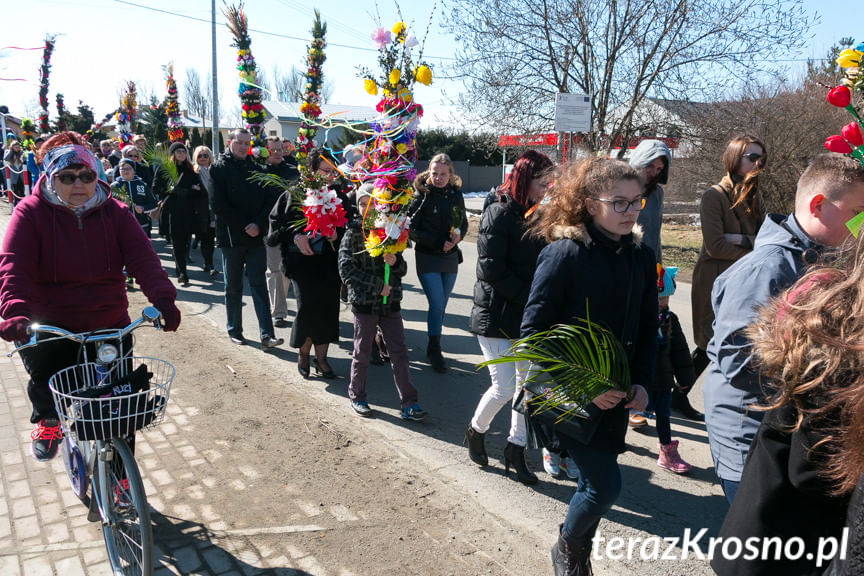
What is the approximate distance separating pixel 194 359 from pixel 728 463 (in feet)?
17.6

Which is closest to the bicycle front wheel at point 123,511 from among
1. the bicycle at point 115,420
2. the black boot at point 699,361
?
the bicycle at point 115,420

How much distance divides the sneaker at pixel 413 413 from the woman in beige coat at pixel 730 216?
87.3 inches

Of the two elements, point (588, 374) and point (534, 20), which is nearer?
point (588, 374)

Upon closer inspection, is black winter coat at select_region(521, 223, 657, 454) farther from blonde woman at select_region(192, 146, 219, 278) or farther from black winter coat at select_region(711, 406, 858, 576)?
blonde woman at select_region(192, 146, 219, 278)

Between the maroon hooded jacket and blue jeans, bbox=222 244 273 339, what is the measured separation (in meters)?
3.26

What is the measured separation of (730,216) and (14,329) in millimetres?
4585

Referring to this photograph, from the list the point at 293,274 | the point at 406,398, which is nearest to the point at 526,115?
the point at 293,274

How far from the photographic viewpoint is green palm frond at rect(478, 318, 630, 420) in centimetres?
256

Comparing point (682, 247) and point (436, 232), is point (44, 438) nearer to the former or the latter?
point (436, 232)

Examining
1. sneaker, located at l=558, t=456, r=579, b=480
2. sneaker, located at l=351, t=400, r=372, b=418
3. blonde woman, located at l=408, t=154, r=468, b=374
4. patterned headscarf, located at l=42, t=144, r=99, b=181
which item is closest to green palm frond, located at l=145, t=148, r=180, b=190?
blonde woman, located at l=408, t=154, r=468, b=374

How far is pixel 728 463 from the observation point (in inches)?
93.7

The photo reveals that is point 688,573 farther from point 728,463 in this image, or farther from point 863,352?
point 863,352

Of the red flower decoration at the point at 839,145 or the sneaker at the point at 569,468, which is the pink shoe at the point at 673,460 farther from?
the red flower decoration at the point at 839,145

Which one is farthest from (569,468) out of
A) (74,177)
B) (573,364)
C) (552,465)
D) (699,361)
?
(74,177)
